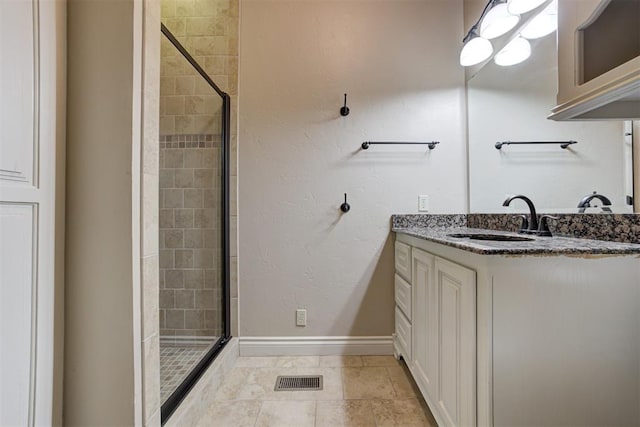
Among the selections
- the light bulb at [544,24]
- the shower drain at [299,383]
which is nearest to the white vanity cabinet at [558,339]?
the shower drain at [299,383]

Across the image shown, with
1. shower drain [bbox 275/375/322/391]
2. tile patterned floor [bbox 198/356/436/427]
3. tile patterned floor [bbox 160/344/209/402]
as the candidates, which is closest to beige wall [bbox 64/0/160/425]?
tile patterned floor [bbox 160/344/209/402]

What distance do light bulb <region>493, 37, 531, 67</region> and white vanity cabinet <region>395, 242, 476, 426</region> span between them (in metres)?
1.23

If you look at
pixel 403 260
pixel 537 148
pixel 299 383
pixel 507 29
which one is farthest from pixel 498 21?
pixel 299 383

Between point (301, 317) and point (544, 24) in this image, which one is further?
point (301, 317)

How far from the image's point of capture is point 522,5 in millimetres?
1415

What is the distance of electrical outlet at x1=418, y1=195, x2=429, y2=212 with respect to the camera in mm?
2086

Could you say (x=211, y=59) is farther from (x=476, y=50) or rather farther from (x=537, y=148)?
(x=537, y=148)

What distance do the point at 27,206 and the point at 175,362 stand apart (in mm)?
1131

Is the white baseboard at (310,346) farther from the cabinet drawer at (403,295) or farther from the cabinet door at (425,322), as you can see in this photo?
the cabinet door at (425,322)

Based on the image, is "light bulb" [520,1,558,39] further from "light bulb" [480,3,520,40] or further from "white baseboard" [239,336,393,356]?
"white baseboard" [239,336,393,356]

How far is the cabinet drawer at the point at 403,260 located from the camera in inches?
67.1

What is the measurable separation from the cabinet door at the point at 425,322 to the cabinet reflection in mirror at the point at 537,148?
70 cm

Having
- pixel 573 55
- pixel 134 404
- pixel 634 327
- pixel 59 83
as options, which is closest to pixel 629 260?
pixel 634 327

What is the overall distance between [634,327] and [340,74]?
1.95 metres
